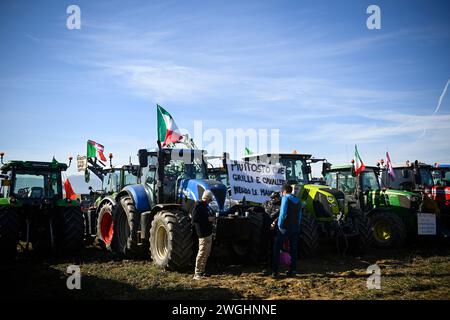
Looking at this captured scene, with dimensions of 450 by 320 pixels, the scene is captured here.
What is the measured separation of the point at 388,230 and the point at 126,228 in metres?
7.20

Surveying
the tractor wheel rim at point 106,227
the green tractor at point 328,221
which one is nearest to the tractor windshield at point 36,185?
the tractor wheel rim at point 106,227

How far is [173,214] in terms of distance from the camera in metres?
7.35

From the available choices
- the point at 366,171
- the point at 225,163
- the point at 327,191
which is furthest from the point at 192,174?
the point at 366,171

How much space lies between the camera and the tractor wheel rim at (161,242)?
7.72m

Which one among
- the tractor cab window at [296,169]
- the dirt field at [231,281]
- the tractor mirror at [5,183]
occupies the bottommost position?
the dirt field at [231,281]

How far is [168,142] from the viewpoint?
890 cm

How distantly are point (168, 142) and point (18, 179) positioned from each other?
4.09 meters

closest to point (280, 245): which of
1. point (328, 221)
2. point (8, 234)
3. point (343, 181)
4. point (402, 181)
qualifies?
point (328, 221)

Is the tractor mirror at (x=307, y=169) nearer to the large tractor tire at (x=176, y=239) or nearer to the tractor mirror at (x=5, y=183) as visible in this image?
the large tractor tire at (x=176, y=239)

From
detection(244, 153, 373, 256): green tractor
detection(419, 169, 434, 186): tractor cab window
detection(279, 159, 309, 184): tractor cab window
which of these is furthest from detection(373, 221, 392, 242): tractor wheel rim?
detection(419, 169, 434, 186): tractor cab window

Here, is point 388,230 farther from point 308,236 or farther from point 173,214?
point 173,214

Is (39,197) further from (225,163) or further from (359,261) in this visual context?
(359,261)

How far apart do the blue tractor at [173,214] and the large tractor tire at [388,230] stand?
464 cm
